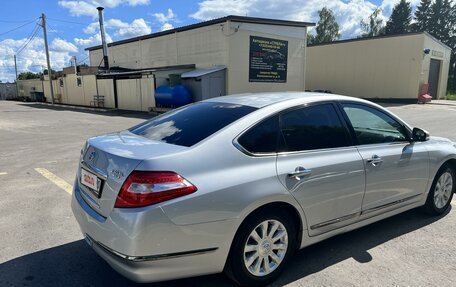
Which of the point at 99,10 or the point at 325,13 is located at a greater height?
the point at 325,13

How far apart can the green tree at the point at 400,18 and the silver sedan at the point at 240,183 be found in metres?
71.2

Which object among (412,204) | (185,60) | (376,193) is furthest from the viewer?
(185,60)

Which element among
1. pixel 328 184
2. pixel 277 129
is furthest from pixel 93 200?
pixel 328 184

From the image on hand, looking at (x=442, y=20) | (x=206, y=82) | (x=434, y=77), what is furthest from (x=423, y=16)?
(x=206, y=82)

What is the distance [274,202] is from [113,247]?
1.25m

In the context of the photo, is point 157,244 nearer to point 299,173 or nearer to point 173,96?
point 299,173

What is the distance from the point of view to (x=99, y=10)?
107ft

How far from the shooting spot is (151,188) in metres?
2.51

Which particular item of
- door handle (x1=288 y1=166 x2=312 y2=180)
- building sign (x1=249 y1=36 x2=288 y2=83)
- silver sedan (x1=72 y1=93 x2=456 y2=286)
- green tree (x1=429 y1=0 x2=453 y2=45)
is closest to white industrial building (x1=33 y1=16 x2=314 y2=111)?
building sign (x1=249 y1=36 x2=288 y2=83)

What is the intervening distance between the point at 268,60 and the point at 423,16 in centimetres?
6006

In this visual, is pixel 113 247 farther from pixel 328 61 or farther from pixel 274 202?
pixel 328 61

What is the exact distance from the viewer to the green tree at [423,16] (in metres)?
69.1

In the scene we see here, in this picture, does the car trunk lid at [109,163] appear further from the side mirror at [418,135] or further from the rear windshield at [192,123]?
the side mirror at [418,135]

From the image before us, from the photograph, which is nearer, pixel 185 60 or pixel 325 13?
pixel 185 60
